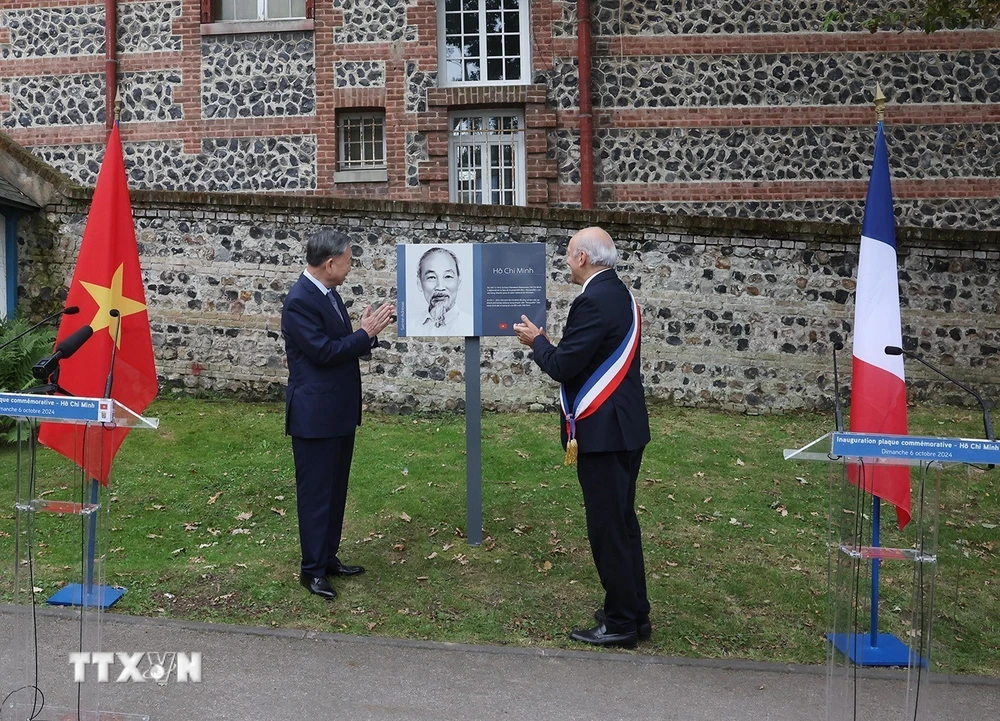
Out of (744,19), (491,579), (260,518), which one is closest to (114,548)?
(260,518)

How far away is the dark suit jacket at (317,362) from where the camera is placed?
6070 mm

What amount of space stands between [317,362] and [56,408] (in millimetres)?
2115

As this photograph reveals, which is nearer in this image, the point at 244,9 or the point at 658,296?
the point at 658,296

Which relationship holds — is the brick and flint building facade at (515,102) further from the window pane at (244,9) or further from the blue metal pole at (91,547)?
the blue metal pole at (91,547)

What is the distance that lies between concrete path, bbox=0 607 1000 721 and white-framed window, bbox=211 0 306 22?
43.2 feet

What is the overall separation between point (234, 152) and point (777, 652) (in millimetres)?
13352

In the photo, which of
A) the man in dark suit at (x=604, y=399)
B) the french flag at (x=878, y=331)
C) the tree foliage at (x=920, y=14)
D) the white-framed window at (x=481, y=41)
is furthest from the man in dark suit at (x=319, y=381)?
the white-framed window at (x=481, y=41)

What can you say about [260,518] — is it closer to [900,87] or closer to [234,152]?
[234,152]

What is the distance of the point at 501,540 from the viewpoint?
7355 millimetres

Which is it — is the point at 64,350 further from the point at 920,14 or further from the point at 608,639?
the point at 920,14

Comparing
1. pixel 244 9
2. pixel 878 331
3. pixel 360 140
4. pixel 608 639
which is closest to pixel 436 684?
pixel 608 639

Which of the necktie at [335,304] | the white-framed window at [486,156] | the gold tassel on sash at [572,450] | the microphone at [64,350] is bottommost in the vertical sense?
the gold tassel on sash at [572,450]

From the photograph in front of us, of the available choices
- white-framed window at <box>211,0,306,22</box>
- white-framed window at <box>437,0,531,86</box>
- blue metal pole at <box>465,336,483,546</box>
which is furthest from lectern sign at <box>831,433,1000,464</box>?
white-framed window at <box>211,0,306,22</box>

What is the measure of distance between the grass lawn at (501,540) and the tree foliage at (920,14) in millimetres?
4075
